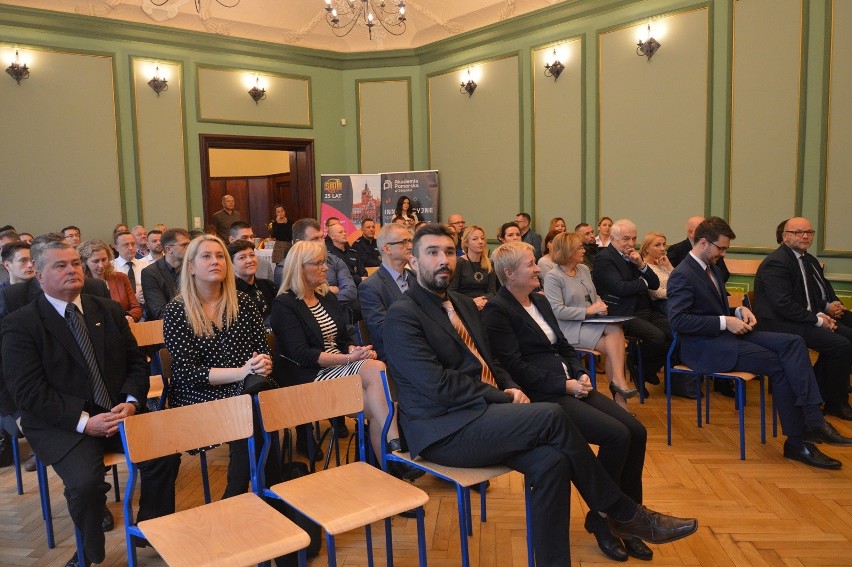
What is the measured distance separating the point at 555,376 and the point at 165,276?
120 inches

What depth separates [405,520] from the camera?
309cm

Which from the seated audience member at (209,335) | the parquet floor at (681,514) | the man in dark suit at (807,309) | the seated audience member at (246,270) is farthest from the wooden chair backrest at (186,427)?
the man in dark suit at (807,309)

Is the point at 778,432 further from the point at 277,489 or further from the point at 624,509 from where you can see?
the point at 277,489

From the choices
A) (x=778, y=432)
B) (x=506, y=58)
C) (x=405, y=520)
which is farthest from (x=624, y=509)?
(x=506, y=58)

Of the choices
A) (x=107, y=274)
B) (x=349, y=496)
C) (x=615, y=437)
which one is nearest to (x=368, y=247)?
(x=107, y=274)

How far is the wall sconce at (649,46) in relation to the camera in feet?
23.4

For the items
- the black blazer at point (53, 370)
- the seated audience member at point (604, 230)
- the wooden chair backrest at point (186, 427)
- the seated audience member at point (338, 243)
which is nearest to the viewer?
the wooden chair backrest at point (186, 427)

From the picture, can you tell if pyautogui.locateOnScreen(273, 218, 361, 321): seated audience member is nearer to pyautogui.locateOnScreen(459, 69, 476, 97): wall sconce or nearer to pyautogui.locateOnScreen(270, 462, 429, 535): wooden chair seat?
pyautogui.locateOnScreen(270, 462, 429, 535): wooden chair seat

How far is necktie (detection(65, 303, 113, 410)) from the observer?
2.73 m

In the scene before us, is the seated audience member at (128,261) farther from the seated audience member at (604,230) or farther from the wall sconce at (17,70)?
the seated audience member at (604,230)

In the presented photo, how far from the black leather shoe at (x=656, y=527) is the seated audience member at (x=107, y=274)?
332cm

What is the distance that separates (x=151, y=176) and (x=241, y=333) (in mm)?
6399

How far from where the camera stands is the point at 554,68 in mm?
8086

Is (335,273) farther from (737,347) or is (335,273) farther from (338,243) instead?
(737,347)
